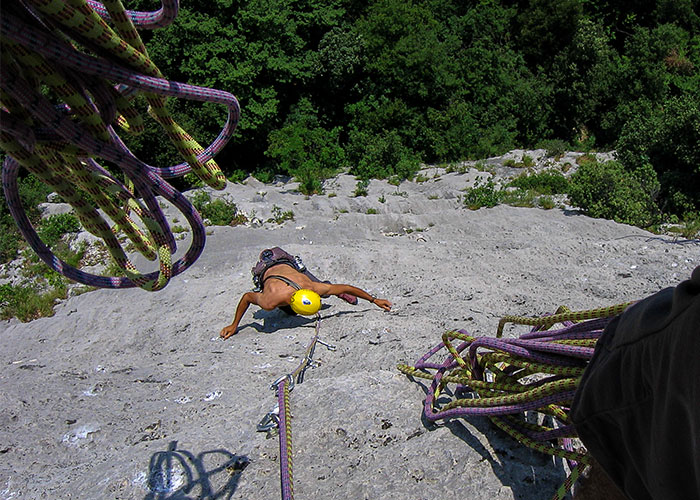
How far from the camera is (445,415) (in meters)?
2.43

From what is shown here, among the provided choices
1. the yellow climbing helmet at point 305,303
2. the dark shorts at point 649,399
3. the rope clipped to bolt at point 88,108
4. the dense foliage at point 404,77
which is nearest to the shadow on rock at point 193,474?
the rope clipped to bolt at point 88,108

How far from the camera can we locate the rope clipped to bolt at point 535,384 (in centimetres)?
198

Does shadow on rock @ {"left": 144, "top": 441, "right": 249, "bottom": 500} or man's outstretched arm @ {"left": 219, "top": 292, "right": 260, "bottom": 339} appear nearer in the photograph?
shadow on rock @ {"left": 144, "top": 441, "right": 249, "bottom": 500}

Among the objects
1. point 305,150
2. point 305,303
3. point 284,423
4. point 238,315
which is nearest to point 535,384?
point 284,423

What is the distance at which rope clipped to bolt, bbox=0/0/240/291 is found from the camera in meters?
1.27

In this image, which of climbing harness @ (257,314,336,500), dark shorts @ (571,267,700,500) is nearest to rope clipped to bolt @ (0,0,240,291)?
climbing harness @ (257,314,336,500)

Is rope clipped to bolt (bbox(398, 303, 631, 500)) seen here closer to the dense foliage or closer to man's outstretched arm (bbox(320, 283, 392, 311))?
man's outstretched arm (bbox(320, 283, 392, 311))

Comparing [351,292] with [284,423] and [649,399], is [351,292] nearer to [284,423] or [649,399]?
[284,423]

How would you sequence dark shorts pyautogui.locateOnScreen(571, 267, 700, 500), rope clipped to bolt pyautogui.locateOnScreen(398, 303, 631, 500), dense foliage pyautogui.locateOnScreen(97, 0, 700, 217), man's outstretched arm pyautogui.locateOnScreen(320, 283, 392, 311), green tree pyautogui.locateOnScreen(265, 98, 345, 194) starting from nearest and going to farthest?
dark shorts pyautogui.locateOnScreen(571, 267, 700, 500), rope clipped to bolt pyautogui.locateOnScreen(398, 303, 631, 500), man's outstretched arm pyautogui.locateOnScreen(320, 283, 392, 311), green tree pyautogui.locateOnScreen(265, 98, 345, 194), dense foliage pyautogui.locateOnScreen(97, 0, 700, 217)

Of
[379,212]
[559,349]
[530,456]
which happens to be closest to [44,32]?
[559,349]

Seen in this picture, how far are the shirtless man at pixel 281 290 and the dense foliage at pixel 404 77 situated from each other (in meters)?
8.84

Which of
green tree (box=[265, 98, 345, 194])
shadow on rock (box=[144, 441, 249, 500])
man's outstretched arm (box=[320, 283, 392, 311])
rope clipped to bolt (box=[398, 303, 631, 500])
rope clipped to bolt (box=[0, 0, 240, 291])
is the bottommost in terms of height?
green tree (box=[265, 98, 345, 194])

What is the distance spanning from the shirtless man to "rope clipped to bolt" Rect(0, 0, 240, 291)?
9.35ft

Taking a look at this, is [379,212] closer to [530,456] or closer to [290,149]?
[290,149]
